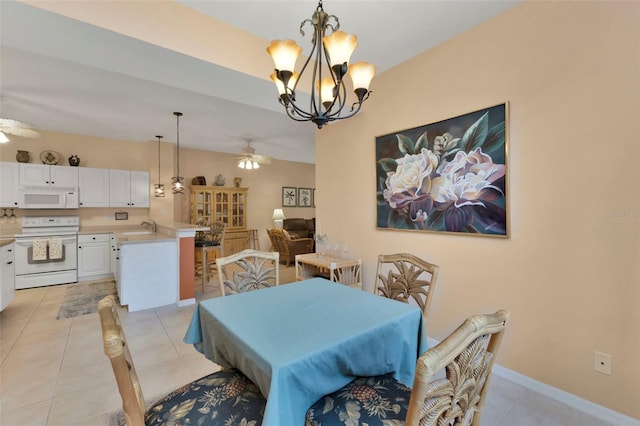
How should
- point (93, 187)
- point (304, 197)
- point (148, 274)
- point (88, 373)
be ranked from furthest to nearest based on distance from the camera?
point (304, 197) → point (93, 187) → point (148, 274) → point (88, 373)

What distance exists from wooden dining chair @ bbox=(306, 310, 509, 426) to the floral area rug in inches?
149

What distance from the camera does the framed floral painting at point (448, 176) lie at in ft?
6.79

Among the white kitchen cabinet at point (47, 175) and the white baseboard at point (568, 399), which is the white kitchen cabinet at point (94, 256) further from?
the white baseboard at point (568, 399)

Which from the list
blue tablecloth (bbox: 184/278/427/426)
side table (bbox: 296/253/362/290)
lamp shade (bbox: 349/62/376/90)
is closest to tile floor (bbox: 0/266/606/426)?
blue tablecloth (bbox: 184/278/427/426)

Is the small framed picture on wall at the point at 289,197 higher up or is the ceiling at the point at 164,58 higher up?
the ceiling at the point at 164,58

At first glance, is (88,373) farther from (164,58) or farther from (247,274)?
(164,58)

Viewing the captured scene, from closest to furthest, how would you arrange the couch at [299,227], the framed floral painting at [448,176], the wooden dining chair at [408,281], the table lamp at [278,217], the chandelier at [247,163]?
1. the wooden dining chair at [408,281]
2. the framed floral painting at [448,176]
3. the chandelier at [247,163]
4. the table lamp at [278,217]
5. the couch at [299,227]

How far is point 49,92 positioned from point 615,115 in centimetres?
546

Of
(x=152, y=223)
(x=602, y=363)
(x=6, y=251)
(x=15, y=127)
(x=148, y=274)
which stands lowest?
(x=602, y=363)

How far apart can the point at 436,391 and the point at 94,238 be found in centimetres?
599

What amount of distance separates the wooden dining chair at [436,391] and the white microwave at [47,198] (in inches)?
232

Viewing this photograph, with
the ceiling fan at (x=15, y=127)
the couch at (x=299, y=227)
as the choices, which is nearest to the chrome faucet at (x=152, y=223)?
the ceiling fan at (x=15, y=127)

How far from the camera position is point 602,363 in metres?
1.67

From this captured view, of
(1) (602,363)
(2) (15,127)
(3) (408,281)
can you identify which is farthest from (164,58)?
(1) (602,363)
